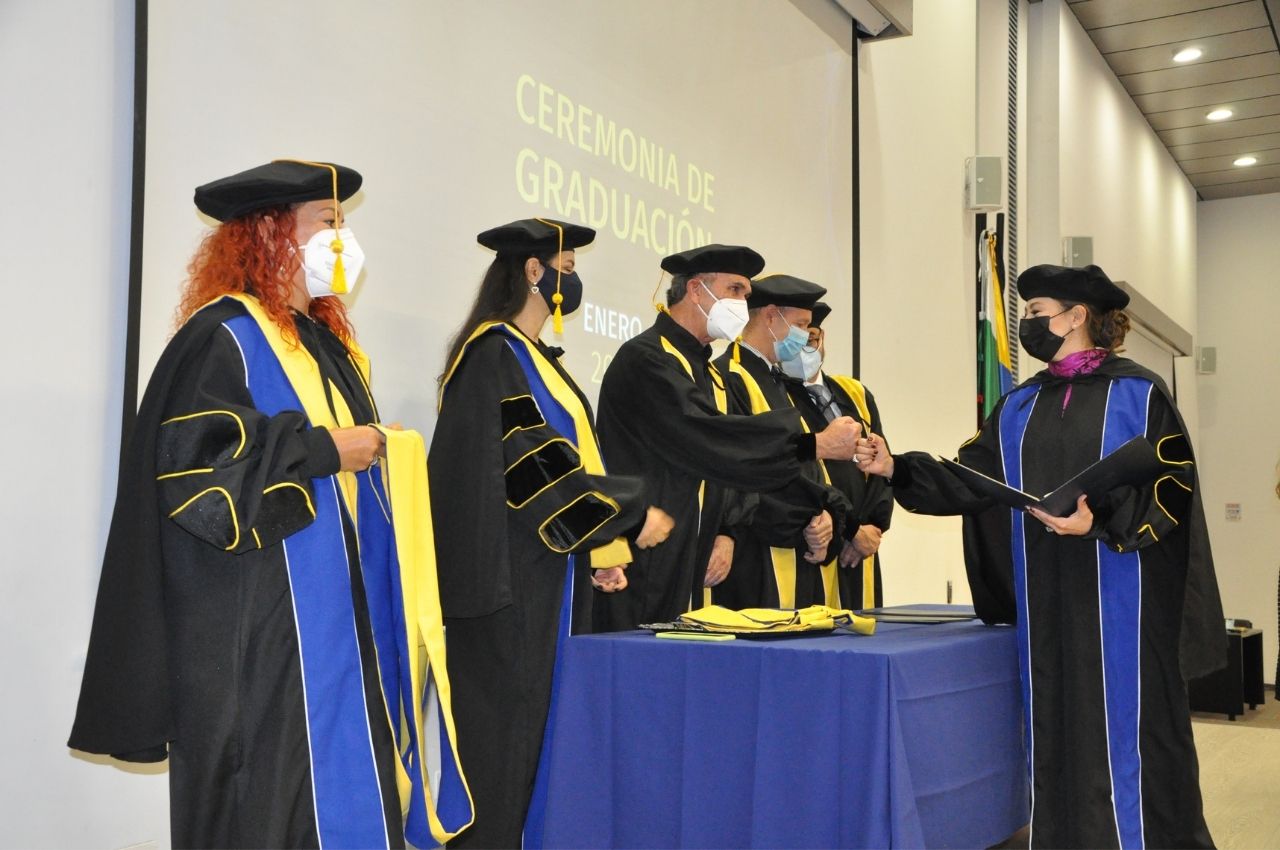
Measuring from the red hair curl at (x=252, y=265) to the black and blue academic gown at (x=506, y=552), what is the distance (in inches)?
27.9

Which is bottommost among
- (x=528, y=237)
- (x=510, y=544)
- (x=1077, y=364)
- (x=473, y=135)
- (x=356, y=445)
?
(x=510, y=544)

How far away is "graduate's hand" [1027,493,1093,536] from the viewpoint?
348 centimetres

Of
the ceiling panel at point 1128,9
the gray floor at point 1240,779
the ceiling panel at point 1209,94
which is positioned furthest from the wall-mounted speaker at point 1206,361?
the gray floor at point 1240,779

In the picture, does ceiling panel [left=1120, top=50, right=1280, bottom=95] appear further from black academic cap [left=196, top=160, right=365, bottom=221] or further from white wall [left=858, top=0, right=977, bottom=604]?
black academic cap [left=196, top=160, right=365, bottom=221]

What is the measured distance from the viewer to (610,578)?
3443 millimetres

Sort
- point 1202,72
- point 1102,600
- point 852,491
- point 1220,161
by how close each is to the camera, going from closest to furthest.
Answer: point 1102,600
point 852,491
point 1202,72
point 1220,161

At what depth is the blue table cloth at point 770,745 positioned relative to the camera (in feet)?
8.35

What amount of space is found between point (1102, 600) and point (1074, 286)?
0.94 metres

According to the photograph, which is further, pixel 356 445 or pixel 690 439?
pixel 690 439

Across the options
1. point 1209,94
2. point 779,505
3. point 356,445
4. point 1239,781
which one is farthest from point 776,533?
point 1209,94

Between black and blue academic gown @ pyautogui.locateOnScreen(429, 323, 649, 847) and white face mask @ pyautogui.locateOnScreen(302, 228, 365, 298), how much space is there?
63 centimetres

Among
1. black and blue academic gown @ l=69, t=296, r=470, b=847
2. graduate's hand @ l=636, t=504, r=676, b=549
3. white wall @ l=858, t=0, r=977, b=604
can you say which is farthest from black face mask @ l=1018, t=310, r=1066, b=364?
white wall @ l=858, t=0, r=977, b=604

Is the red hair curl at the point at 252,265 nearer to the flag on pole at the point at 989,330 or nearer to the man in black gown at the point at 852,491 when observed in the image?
the man in black gown at the point at 852,491

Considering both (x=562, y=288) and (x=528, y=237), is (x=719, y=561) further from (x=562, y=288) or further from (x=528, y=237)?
(x=528, y=237)
